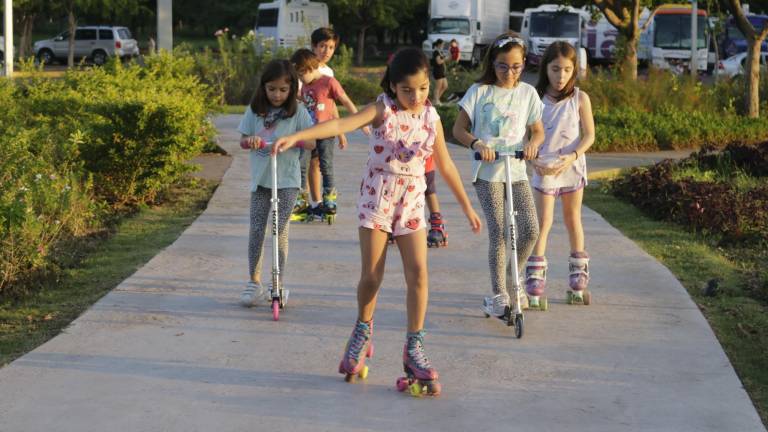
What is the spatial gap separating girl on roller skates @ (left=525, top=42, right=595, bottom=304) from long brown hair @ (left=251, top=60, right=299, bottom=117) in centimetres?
154

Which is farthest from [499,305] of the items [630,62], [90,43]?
[90,43]

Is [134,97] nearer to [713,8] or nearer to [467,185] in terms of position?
[467,185]

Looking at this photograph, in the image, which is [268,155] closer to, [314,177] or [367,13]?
[314,177]

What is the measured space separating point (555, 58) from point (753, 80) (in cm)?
1302

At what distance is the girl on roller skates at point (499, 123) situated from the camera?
21.9ft

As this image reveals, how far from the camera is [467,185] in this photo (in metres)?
12.7

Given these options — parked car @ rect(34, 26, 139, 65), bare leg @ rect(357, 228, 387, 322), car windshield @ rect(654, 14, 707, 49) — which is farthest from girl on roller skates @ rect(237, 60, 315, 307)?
parked car @ rect(34, 26, 139, 65)

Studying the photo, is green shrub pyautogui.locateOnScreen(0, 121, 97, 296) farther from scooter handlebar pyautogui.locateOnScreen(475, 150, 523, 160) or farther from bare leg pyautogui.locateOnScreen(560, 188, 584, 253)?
bare leg pyautogui.locateOnScreen(560, 188, 584, 253)

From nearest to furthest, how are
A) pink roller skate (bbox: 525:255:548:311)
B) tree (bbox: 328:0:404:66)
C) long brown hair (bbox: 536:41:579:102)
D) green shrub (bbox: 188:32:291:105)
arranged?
1. long brown hair (bbox: 536:41:579:102)
2. pink roller skate (bbox: 525:255:548:311)
3. green shrub (bbox: 188:32:291:105)
4. tree (bbox: 328:0:404:66)

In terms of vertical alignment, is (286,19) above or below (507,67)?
above

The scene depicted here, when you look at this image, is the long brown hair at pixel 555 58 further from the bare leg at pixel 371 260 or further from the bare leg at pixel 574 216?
the bare leg at pixel 371 260

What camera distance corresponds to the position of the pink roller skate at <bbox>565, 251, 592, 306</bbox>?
7195 mm

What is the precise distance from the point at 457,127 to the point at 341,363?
5.74 ft

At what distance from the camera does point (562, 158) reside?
22.7 feet
